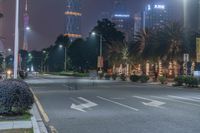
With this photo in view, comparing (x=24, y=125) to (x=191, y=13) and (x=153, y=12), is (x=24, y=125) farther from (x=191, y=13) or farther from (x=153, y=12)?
(x=153, y=12)

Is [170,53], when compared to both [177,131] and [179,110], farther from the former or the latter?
[177,131]

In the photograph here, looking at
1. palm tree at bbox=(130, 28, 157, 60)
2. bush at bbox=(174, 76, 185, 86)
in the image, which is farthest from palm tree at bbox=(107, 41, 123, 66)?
bush at bbox=(174, 76, 185, 86)

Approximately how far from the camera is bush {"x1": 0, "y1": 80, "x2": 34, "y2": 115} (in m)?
14.5

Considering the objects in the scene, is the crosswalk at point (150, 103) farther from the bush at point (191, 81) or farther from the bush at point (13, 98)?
the bush at point (191, 81)

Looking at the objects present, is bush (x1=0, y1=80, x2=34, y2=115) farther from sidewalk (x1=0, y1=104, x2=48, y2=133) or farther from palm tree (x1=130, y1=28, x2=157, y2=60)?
palm tree (x1=130, y1=28, x2=157, y2=60)

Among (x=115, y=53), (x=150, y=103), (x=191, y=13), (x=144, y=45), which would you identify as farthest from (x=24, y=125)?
(x=115, y=53)

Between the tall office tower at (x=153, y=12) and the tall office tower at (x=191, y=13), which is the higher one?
the tall office tower at (x=153, y=12)

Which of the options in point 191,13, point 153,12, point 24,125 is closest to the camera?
point 24,125

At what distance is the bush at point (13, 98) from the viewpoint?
47.7 feet

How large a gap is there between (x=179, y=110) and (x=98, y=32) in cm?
9037

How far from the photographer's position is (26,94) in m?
15.0

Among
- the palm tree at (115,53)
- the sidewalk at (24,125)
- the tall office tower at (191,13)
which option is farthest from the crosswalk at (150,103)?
the palm tree at (115,53)

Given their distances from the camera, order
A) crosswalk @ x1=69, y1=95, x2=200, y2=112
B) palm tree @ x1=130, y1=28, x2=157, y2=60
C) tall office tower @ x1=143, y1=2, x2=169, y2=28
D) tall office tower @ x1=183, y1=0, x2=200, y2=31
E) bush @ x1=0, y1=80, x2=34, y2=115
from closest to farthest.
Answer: bush @ x1=0, y1=80, x2=34, y2=115 → crosswalk @ x1=69, y1=95, x2=200, y2=112 → palm tree @ x1=130, y1=28, x2=157, y2=60 → tall office tower @ x1=183, y1=0, x2=200, y2=31 → tall office tower @ x1=143, y1=2, x2=169, y2=28

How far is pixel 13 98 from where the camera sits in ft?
47.9
